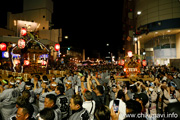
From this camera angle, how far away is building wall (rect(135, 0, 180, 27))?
2351cm

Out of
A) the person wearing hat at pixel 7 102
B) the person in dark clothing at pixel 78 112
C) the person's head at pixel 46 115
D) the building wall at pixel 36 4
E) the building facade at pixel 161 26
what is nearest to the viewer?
the person's head at pixel 46 115

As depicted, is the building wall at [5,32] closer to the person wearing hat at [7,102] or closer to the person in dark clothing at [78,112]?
the person wearing hat at [7,102]

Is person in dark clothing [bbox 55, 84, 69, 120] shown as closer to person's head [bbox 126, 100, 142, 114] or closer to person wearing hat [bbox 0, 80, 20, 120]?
person wearing hat [bbox 0, 80, 20, 120]

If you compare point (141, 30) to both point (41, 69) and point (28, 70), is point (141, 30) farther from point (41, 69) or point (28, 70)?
point (28, 70)

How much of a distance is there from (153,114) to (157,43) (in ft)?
101

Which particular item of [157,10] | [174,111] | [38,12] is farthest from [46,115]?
[38,12]

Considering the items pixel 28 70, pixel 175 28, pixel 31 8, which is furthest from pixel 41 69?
pixel 175 28

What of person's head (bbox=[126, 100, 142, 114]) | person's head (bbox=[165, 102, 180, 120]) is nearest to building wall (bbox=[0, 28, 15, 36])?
person's head (bbox=[126, 100, 142, 114])

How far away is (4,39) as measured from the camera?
86.3ft

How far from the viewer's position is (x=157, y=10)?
25.4m

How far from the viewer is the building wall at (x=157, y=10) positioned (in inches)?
926

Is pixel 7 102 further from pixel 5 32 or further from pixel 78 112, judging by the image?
pixel 5 32

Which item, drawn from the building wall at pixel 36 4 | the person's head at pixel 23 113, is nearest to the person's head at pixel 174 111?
the person's head at pixel 23 113

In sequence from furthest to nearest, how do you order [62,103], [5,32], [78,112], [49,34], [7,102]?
[49,34]
[5,32]
[7,102]
[62,103]
[78,112]
